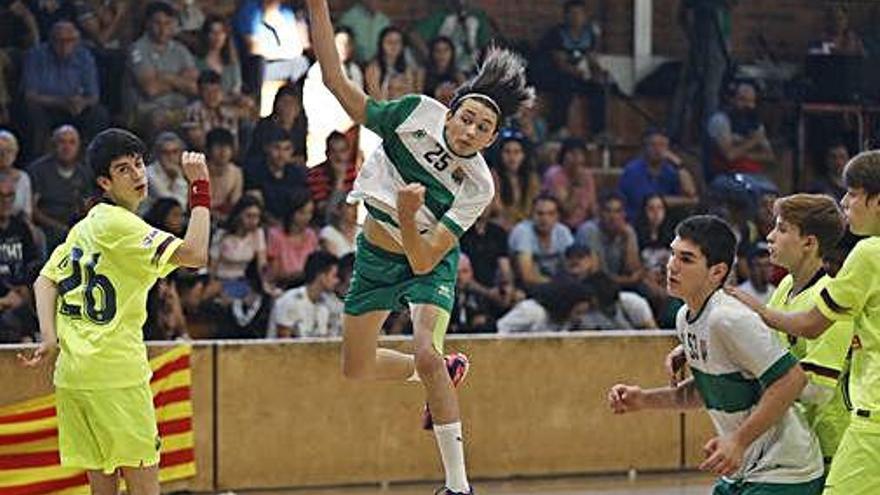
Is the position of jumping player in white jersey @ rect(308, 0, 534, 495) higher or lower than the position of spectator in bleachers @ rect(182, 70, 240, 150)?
lower

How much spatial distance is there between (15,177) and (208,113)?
1709 mm

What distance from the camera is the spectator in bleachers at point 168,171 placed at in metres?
Result: 12.9

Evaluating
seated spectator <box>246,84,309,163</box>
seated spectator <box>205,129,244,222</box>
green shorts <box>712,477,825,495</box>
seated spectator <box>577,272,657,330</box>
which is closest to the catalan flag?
seated spectator <box>205,129,244,222</box>

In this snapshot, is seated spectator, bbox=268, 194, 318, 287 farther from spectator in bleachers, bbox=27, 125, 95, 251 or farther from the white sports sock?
the white sports sock

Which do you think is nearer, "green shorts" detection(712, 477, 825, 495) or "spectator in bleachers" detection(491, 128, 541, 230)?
"green shorts" detection(712, 477, 825, 495)

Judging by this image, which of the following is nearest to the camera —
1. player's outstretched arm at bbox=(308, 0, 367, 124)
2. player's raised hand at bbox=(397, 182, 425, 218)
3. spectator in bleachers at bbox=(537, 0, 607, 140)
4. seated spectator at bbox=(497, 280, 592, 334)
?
player's raised hand at bbox=(397, 182, 425, 218)

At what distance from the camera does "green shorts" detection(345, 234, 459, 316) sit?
8.44 meters

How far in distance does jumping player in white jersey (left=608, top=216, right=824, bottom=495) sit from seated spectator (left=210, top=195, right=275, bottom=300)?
6836 millimetres

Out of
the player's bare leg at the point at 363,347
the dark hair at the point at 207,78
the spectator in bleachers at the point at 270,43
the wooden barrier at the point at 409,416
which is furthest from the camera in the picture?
the spectator in bleachers at the point at 270,43

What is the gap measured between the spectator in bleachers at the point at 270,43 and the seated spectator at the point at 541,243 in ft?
6.65

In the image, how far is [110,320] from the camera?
7914mm

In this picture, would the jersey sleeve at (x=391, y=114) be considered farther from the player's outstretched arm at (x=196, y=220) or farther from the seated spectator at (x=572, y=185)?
the seated spectator at (x=572, y=185)

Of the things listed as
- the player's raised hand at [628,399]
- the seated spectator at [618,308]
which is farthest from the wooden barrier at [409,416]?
the player's raised hand at [628,399]

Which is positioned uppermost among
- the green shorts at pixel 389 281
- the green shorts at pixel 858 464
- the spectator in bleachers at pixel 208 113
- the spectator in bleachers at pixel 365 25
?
the spectator in bleachers at pixel 365 25
